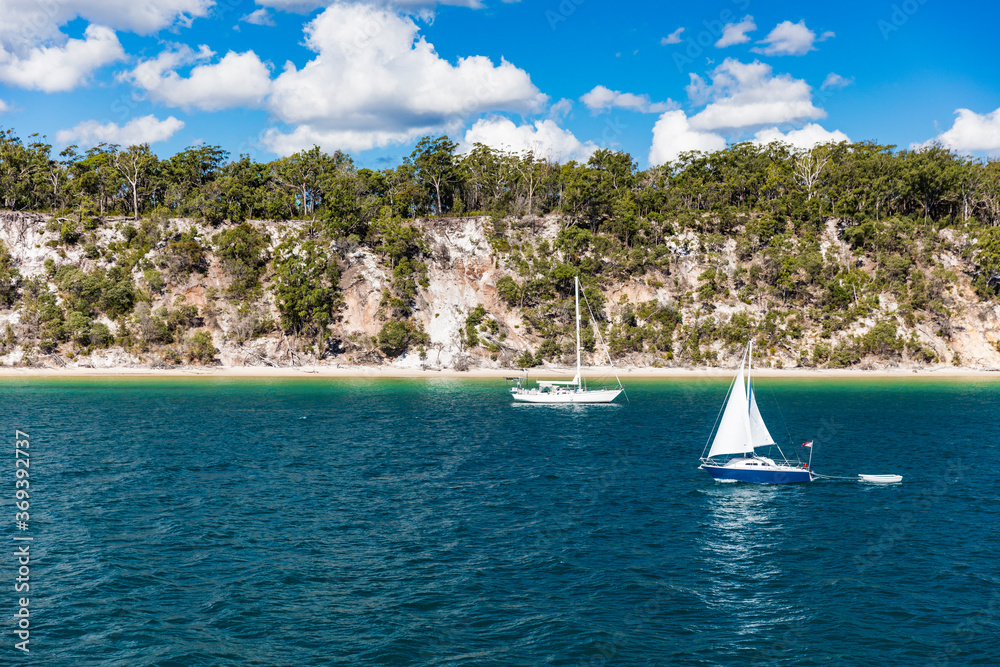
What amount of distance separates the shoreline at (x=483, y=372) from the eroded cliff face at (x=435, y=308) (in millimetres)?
1969

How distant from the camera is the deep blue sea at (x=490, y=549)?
2336cm

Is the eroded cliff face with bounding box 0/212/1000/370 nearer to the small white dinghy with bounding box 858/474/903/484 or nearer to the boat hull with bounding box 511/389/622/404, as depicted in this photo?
the boat hull with bounding box 511/389/622/404

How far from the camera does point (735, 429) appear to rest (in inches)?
1758

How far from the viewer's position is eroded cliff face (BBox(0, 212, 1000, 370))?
119 m

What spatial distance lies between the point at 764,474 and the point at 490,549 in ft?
73.6

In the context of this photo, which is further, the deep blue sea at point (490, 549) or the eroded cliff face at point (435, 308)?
the eroded cliff face at point (435, 308)

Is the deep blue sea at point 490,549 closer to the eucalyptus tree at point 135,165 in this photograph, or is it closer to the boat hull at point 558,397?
the boat hull at point 558,397

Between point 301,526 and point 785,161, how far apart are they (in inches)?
6096

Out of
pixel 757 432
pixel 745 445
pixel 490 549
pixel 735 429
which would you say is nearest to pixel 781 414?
pixel 757 432

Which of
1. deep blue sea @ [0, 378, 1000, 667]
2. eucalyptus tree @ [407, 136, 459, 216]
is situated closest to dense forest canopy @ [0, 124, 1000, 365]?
eucalyptus tree @ [407, 136, 459, 216]

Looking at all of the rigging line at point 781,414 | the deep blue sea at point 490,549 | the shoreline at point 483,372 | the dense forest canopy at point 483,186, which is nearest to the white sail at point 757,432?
the deep blue sea at point 490,549

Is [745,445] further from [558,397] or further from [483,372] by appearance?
[483,372]

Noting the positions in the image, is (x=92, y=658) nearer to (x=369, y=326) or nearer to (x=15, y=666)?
(x=15, y=666)

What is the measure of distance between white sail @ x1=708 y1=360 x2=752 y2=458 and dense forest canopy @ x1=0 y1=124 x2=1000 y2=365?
75201mm
